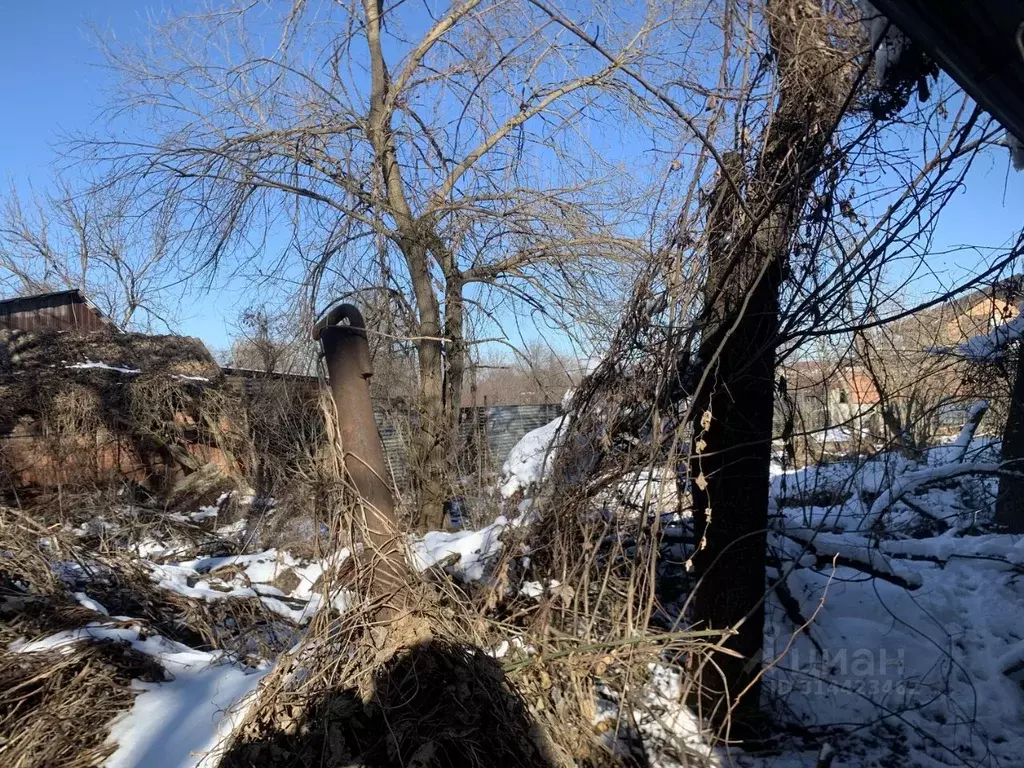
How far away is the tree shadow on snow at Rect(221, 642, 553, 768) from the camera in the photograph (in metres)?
2.66

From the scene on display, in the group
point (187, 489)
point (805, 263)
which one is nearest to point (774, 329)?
point (805, 263)

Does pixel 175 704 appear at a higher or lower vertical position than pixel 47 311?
lower

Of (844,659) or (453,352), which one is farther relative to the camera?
(453,352)

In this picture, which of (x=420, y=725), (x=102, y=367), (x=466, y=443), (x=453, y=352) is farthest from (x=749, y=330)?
(x=102, y=367)

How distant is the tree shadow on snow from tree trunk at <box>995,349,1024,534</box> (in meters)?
5.38

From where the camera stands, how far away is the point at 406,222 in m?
9.36

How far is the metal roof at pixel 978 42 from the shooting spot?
1846mm

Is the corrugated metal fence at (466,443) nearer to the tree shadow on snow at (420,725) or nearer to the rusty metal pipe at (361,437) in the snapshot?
the rusty metal pipe at (361,437)

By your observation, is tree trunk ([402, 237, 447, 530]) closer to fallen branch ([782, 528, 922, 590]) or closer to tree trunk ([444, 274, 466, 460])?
tree trunk ([444, 274, 466, 460])

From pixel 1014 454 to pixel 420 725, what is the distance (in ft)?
20.0

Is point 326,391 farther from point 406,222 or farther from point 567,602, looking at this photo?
point 406,222

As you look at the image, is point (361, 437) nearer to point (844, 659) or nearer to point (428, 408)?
point (844, 659)

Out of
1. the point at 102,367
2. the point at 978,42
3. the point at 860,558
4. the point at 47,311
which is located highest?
the point at 47,311

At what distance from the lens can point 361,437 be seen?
325cm
